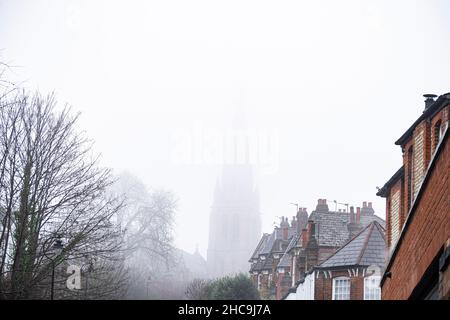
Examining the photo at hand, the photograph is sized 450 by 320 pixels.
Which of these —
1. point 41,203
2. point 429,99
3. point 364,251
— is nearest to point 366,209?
point 364,251

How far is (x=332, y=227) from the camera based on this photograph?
54500mm

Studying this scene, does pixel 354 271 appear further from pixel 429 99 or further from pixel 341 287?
A: pixel 429 99

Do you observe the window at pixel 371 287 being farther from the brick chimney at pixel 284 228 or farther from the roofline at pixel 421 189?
the brick chimney at pixel 284 228

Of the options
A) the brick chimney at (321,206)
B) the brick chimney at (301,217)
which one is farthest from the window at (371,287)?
the brick chimney at (301,217)

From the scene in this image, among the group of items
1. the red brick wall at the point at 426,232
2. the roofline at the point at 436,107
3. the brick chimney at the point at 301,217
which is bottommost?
the red brick wall at the point at 426,232

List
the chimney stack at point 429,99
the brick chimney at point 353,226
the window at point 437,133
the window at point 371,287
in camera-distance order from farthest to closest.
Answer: the brick chimney at point 353,226, the window at point 371,287, the chimney stack at point 429,99, the window at point 437,133

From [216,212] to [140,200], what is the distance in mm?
82515

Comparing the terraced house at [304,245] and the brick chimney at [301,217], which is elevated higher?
the brick chimney at [301,217]

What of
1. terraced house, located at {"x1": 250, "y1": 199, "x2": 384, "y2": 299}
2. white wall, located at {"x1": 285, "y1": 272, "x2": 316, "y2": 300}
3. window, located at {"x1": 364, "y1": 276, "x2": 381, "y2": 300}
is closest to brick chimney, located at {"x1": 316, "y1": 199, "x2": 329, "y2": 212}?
terraced house, located at {"x1": 250, "y1": 199, "x2": 384, "y2": 299}

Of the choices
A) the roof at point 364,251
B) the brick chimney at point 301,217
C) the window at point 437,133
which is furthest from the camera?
the brick chimney at point 301,217

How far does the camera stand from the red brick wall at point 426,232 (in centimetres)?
1015

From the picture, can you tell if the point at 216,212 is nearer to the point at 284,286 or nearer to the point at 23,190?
the point at 284,286

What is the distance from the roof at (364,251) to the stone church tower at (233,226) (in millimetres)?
120929
